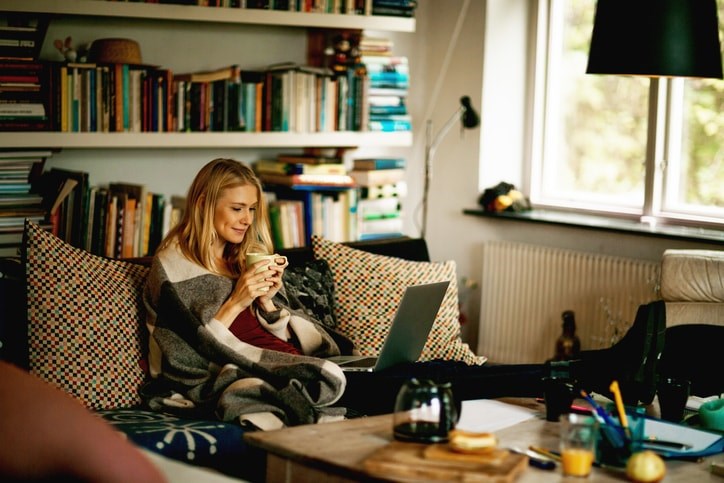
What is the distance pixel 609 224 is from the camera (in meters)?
4.63

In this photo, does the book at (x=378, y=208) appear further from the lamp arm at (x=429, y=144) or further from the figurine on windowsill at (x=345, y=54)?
the figurine on windowsill at (x=345, y=54)

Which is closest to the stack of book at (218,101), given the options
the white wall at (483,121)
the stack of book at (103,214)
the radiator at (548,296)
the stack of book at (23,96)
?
the stack of book at (103,214)

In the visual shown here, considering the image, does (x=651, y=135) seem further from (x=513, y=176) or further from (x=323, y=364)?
(x=323, y=364)

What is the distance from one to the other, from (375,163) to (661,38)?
189 centimetres

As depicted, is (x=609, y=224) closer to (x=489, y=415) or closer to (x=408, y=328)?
(x=408, y=328)

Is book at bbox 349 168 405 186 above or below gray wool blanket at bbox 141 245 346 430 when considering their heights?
above

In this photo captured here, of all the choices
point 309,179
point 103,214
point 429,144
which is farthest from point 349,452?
point 429,144

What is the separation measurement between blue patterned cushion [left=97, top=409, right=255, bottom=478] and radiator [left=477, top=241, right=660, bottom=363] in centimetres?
230

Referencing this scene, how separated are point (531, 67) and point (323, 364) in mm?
2814

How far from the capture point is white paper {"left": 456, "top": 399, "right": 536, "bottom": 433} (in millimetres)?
2430

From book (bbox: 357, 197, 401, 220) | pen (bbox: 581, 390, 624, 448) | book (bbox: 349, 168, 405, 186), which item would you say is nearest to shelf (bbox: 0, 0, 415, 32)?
book (bbox: 349, 168, 405, 186)

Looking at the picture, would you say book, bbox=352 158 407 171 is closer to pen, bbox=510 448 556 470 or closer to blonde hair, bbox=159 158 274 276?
blonde hair, bbox=159 158 274 276

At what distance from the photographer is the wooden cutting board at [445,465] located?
2.00 m

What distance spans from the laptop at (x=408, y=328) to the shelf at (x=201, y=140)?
4.77ft
